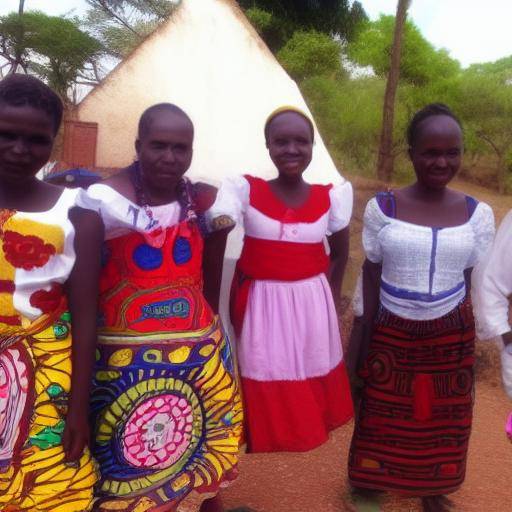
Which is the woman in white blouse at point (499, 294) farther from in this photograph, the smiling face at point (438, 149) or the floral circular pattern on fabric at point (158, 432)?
the floral circular pattern on fabric at point (158, 432)

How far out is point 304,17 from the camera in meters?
17.0

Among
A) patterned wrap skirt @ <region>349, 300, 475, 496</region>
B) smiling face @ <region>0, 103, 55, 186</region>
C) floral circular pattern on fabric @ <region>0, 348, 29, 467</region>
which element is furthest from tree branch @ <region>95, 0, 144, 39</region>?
floral circular pattern on fabric @ <region>0, 348, 29, 467</region>

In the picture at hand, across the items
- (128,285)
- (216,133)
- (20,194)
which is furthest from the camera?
(216,133)

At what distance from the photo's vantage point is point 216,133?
4871 millimetres

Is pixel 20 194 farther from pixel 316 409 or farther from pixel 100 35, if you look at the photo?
pixel 100 35

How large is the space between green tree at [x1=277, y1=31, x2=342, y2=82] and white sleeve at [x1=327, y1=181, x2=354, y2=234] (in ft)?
40.1

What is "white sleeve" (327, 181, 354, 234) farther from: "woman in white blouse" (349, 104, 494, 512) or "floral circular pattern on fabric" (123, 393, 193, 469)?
"floral circular pattern on fabric" (123, 393, 193, 469)

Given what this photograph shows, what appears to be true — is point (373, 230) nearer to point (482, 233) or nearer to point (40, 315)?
point (482, 233)

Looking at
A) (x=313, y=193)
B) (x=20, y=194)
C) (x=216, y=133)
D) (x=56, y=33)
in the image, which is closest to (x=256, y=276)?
(x=313, y=193)

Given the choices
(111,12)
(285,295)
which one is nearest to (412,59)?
(111,12)

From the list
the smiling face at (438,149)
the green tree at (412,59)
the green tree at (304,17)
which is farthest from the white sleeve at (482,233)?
the green tree at (412,59)

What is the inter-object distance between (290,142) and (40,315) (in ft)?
4.09

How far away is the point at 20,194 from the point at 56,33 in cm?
1760

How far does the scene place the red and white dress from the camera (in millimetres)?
2617
